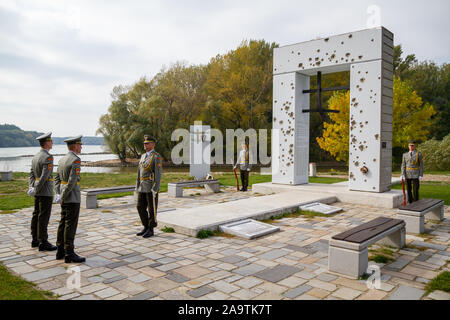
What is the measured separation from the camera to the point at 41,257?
4938mm

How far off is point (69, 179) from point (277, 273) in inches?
121

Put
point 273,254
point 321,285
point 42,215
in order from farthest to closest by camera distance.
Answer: point 42,215 < point 273,254 < point 321,285

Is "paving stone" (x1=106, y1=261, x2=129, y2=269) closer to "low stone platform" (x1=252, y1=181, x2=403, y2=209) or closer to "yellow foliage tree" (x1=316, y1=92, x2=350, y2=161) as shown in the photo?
"low stone platform" (x1=252, y1=181, x2=403, y2=209)

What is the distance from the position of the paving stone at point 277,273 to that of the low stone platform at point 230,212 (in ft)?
6.57

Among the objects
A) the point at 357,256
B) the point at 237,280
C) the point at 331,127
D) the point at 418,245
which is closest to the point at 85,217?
the point at 237,280

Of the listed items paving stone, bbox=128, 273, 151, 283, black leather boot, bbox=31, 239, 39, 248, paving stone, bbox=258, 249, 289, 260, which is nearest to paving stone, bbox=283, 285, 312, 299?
paving stone, bbox=258, 249, 289, 260

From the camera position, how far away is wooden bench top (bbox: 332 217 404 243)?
436cm

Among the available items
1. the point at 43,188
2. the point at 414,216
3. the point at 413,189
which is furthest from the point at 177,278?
the point at 413,189

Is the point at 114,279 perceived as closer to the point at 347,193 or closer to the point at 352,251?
the point at 352,251

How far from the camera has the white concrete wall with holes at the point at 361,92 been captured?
31.0ft

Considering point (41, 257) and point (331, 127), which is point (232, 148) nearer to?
point (331, 127)

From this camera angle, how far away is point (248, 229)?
6340 millimetres

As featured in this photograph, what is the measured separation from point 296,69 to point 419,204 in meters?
5.86

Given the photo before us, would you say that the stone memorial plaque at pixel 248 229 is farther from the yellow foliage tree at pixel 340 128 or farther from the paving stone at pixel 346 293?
the yellow foliage tree at pixel 340 128
